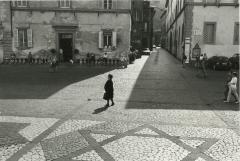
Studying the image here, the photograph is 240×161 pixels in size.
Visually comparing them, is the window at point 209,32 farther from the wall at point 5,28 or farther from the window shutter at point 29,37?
the wall at point 5,28

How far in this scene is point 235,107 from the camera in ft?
34.3

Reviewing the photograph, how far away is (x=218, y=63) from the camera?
23281 mm

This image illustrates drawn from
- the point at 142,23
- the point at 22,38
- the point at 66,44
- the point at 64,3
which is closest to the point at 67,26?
the point at 66,44

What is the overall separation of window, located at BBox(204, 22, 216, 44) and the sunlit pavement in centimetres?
1379

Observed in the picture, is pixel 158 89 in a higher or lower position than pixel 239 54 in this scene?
lower

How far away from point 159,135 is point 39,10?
78.3ft

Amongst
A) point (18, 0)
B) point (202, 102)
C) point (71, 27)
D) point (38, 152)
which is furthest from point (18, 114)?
point (18, 0)

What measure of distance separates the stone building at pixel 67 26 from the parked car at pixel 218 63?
8.41 meters

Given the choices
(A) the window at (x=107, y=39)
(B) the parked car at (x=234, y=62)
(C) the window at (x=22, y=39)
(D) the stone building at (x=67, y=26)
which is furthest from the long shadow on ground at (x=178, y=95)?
(C) the window at (x=22, y=39)

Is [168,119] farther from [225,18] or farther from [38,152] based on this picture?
[225,18]

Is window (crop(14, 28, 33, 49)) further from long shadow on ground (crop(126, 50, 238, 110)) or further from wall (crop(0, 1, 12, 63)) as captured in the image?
long shadow on ground (crop(126, 50, 238, 110))

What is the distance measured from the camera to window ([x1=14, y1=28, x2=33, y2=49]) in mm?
27469

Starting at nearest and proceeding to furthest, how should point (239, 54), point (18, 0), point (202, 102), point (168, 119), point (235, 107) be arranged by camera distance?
1. point (168, 119)
2. point (235, 107)
3. point (202, 102)
4. point (239, 54)
5. point (18, 0)

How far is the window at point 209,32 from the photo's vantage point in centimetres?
2580
